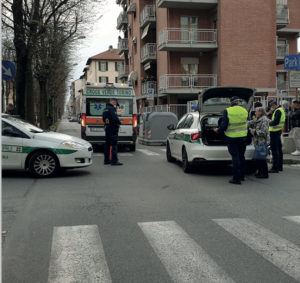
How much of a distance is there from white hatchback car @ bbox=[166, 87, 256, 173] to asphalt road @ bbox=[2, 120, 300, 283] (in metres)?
0.70

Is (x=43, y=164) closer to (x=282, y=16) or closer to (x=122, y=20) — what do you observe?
(x=282, y=16)

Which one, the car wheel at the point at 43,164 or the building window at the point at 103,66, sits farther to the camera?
the building window at the point at 103,66

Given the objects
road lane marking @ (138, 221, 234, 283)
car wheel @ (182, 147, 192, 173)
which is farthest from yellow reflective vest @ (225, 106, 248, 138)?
road lane marking @ (138, 221, 234, 283)

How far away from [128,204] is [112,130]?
5674 millimetres

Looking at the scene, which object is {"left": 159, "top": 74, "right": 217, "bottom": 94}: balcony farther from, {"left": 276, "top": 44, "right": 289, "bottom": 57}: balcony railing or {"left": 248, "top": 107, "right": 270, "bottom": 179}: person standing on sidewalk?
{"left": 248, "top": 107, "right": 270, "bottom": 179}: person standing on sidewalk

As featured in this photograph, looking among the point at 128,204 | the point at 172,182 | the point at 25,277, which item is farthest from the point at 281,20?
the point at 25,277

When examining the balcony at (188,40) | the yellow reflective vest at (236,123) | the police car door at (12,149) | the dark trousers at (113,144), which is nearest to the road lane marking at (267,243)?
the yellow reflective vest at (236,123)

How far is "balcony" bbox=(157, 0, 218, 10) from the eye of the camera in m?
29.2

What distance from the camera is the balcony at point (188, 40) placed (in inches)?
1171

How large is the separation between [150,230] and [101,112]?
37.3 feet

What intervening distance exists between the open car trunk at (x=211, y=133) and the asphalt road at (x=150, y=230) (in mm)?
1006

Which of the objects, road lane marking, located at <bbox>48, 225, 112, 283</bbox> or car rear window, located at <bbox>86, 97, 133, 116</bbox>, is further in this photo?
car rear window, located at <bbox>86, 97, 133, 116</bbox>

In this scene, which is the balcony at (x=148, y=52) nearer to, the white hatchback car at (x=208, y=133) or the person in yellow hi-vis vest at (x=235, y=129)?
the white hatchback car at (x=208, y=133)

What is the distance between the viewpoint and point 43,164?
9.57 meters
